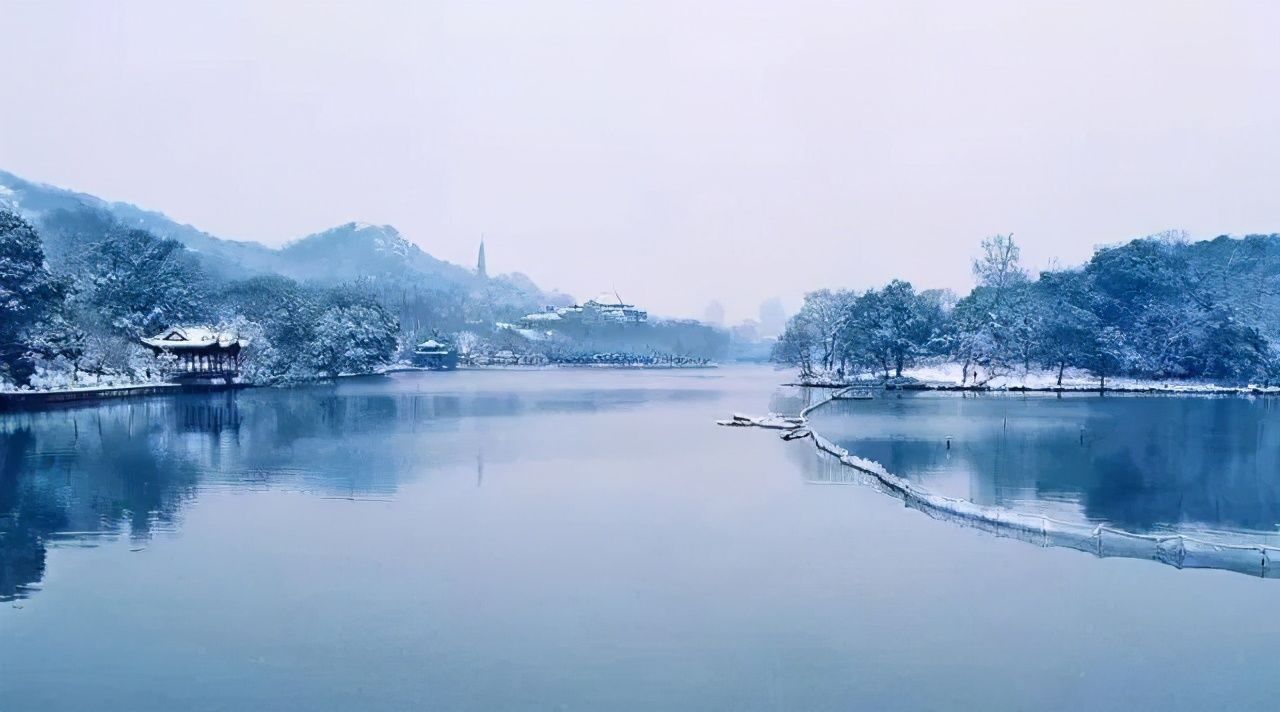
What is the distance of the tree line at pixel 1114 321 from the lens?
5128cm

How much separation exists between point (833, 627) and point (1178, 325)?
174ft

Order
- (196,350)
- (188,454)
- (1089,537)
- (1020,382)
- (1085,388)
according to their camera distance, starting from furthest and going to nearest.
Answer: (1020,382), (1085,388), (196,350), (188,454), (1089,537)

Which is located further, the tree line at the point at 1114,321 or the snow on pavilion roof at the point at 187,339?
the tree line at the point at 1114,321

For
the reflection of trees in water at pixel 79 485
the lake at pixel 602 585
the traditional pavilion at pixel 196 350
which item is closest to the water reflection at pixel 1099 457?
the lake at pixel 602 585

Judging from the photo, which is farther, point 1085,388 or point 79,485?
point 1085,388

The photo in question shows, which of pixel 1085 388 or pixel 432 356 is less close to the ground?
pixel 432 356

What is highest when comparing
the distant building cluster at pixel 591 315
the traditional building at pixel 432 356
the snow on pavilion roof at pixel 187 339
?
the distant building cluster at pixel 591 315

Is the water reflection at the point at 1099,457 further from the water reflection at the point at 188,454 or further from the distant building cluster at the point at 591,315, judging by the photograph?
the distant building cluster at the point at 591,315

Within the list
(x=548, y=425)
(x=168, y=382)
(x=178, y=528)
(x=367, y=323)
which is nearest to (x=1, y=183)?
(x=367, y=323)

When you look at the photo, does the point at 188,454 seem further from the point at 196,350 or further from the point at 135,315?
the point at 135,315

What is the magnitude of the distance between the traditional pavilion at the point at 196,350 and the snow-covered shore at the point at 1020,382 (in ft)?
125

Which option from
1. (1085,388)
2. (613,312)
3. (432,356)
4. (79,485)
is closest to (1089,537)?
(79,485)

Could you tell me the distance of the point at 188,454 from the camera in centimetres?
2289

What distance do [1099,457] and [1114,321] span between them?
37764 millimetres
